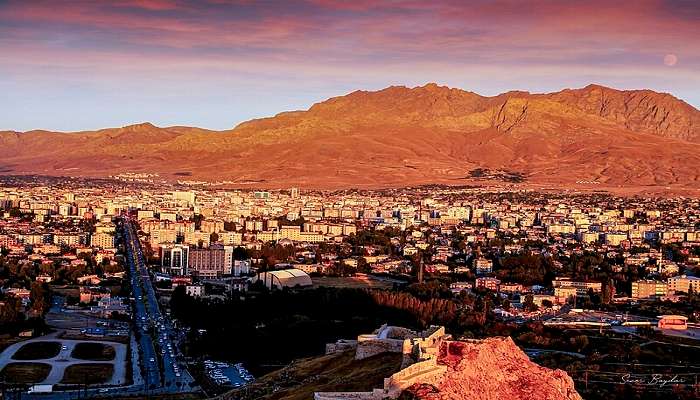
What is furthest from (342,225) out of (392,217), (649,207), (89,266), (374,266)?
(649,207)

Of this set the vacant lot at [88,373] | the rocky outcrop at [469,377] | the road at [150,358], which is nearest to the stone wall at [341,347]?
the road at [150,358]

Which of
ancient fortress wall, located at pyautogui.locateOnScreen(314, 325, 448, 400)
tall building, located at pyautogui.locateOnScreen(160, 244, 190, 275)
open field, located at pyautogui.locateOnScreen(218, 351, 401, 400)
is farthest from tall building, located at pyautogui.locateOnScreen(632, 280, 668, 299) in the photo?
ancient fortress wall, located at pyautogui.locateOnScreen(314, 325, 448, 400)

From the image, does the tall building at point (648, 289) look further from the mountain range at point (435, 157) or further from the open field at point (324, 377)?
the mountain range at point (435, 157)

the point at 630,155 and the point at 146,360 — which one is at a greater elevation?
the point at 630,155

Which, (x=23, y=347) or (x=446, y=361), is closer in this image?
(x=446, y=361)

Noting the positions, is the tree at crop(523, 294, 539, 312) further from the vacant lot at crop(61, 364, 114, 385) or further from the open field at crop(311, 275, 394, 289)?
the vacant lot at crop(61, 364, 114, 385)

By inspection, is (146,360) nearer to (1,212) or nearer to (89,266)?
(89,266)
